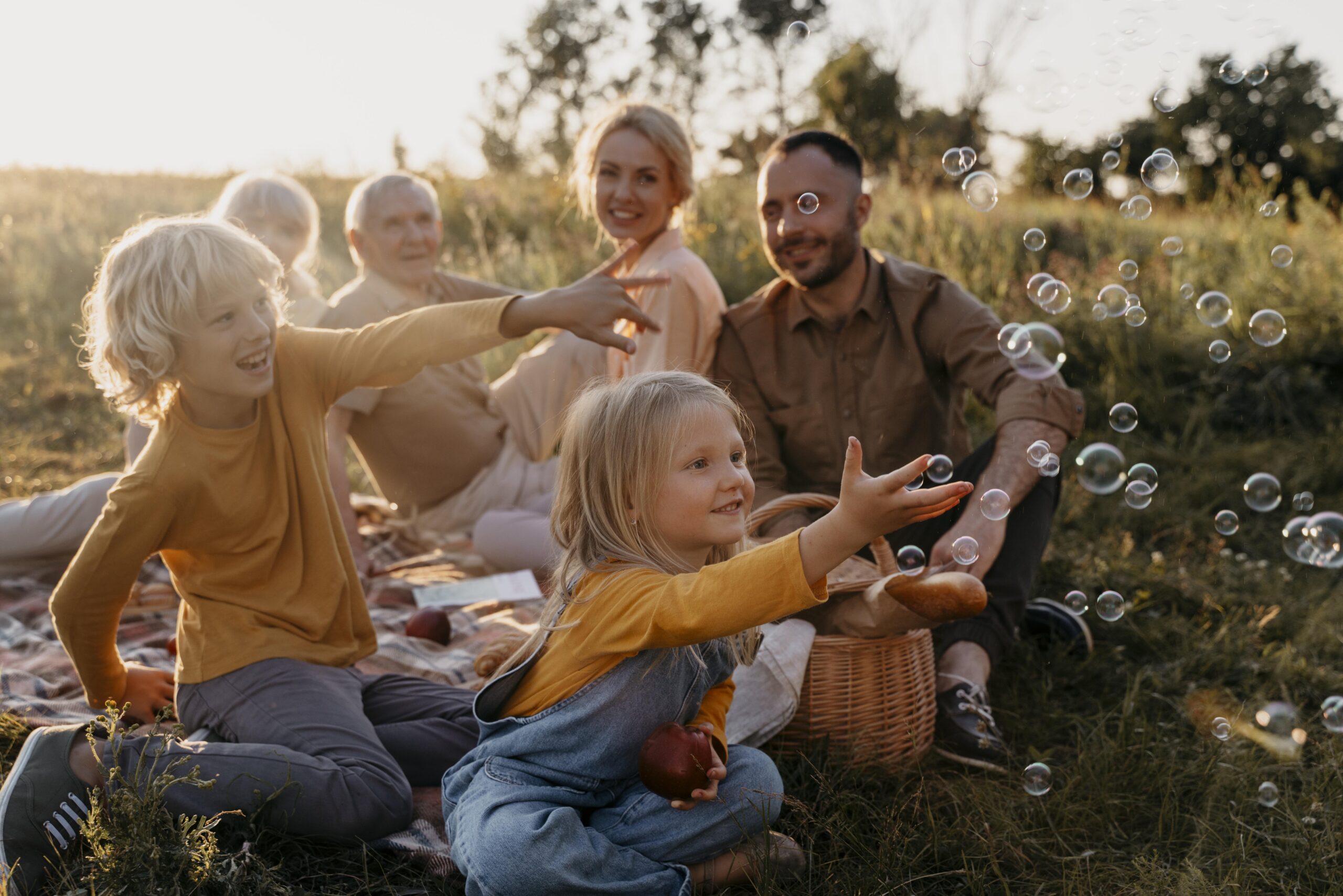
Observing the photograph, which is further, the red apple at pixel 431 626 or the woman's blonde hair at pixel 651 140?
the woman's blonde hair at pixel 651 140

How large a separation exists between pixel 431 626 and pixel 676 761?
1.61 m

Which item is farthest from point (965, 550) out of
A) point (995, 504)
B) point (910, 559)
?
point (910, 559)

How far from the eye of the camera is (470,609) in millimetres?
3592

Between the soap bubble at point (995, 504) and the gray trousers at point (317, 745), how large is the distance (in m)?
1.30

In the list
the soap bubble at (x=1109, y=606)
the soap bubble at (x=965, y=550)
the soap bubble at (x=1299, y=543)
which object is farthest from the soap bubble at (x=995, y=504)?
the soap bubble at (x=1299, y=543)

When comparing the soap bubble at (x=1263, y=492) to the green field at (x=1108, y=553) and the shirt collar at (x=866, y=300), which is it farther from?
the shirt collar at (x=866, y=300)

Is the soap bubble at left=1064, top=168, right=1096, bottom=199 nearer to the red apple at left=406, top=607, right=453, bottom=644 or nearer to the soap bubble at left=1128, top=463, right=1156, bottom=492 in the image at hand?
the soap bubble at left=1128, top=463, right=1156, bottom=492

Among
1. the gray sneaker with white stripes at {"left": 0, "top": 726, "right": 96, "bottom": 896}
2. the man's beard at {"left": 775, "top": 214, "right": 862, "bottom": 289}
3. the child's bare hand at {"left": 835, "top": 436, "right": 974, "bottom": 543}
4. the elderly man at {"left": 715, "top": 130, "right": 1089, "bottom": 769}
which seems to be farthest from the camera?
the man's beard at {"left": 775, "top": 214, "right": 862, "bottom": 289}

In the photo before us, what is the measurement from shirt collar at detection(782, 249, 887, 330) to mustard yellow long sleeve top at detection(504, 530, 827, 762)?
1.51 m

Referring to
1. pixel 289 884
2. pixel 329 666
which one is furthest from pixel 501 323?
pixel 289 884

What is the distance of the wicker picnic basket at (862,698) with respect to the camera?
8.48 ft

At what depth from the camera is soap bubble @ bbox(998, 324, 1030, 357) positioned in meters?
2.72

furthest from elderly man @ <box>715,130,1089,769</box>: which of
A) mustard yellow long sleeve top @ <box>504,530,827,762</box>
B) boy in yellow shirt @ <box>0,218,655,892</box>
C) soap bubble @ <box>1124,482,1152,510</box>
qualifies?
mustard yellow long sleeve top @ <box>504,530,827,762</box>

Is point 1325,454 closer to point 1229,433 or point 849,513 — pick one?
point 1229,433
